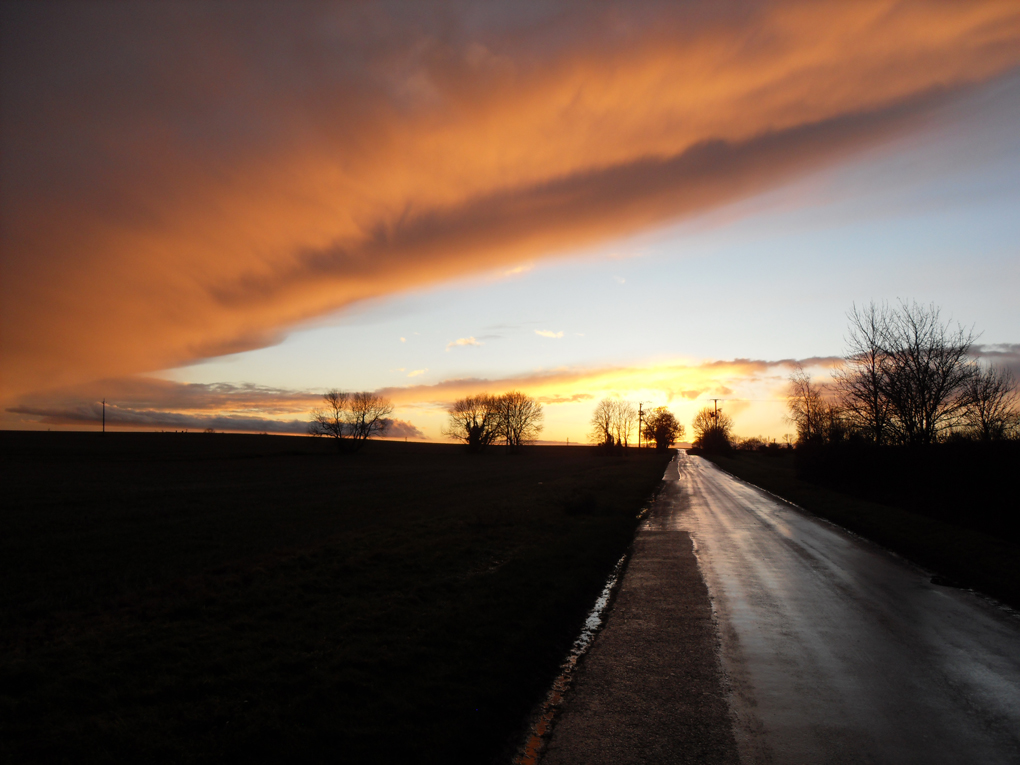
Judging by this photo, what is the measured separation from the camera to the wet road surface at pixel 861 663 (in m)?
5.04

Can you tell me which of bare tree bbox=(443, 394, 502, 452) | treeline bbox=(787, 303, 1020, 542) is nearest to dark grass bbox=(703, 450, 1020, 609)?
treeline bbox=(787, 303, 1020, 542)

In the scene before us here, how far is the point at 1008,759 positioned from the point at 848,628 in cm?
379

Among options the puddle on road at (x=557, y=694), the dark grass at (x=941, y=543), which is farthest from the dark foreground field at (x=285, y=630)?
the dark grass at (x=941, y=543)

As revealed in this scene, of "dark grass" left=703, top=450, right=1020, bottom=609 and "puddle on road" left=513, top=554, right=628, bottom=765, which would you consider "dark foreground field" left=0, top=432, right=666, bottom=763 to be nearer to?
"puddle on road" left=513, top=554, right=628, bottom=765

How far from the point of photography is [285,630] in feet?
27.5

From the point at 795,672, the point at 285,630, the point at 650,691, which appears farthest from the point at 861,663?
the point at 285,630

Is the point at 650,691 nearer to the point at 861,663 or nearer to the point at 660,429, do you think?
the point at 861,663

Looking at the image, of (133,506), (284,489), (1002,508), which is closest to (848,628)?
(1002,508)

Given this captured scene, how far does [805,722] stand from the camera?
5.44 metres

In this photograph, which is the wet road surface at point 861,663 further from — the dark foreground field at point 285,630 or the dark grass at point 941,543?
the dark foreground field at point 285,630

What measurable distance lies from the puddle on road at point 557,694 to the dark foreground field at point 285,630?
0.18 m

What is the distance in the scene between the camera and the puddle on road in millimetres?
5035

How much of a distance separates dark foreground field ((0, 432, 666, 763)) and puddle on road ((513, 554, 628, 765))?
0.58 ft

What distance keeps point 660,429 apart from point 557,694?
509 feet
